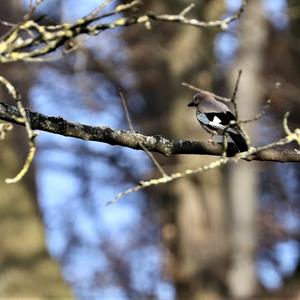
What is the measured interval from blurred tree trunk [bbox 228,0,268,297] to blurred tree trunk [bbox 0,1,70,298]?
315cm

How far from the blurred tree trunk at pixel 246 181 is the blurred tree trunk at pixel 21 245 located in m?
3.15

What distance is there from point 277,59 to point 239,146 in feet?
36.8

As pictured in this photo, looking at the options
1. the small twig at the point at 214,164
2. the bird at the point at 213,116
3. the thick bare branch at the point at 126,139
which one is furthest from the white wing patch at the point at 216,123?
the small twig at the point at 214,164

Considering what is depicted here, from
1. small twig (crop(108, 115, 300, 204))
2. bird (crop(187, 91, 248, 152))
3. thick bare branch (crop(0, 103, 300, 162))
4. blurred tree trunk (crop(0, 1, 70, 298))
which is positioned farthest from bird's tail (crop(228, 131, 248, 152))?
blurred tree trunk (crop(0, 1, 70, 298))

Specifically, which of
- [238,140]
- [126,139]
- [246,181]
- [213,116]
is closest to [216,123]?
[213,116]

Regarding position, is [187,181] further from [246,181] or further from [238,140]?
[238,140]

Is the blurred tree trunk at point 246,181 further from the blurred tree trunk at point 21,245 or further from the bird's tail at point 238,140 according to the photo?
the bird's tail at point 238,140

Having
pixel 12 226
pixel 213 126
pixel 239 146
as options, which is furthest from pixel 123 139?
pixel 12 226

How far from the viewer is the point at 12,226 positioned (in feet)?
34.1

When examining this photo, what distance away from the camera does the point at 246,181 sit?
12.6m

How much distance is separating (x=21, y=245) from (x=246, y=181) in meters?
3.83

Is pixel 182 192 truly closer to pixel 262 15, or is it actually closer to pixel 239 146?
pixel 262 15

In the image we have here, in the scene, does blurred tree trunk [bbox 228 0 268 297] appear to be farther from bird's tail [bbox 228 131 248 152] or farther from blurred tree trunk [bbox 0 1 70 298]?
bird's tail [bbox 228 131 248 152]

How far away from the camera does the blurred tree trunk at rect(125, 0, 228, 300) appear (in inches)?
498
